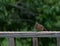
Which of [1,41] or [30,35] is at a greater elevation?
[30,35]

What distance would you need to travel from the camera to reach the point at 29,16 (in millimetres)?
5582

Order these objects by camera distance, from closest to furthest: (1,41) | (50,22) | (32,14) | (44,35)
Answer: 1. (44,35)
2. (1,41)
3. (50,22)
4. (32,14)

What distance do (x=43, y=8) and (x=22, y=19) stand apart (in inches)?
27.4

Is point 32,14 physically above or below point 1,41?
above

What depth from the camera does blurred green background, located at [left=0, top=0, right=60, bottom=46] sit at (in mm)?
4641

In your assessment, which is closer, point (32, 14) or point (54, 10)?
point (54, 10)

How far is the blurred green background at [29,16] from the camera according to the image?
4641 mm

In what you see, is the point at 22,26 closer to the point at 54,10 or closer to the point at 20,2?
the point at 20,2

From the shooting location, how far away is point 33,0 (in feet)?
17.0

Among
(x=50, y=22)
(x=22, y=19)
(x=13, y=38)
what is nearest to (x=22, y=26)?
(x=22, y=19)

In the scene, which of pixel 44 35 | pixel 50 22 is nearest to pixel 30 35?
pixel 44 35

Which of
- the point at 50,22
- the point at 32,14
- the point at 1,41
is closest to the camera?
the point at 1,41

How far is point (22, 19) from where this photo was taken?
18.0ft

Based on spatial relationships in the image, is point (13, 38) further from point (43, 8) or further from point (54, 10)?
point (43, 8)
